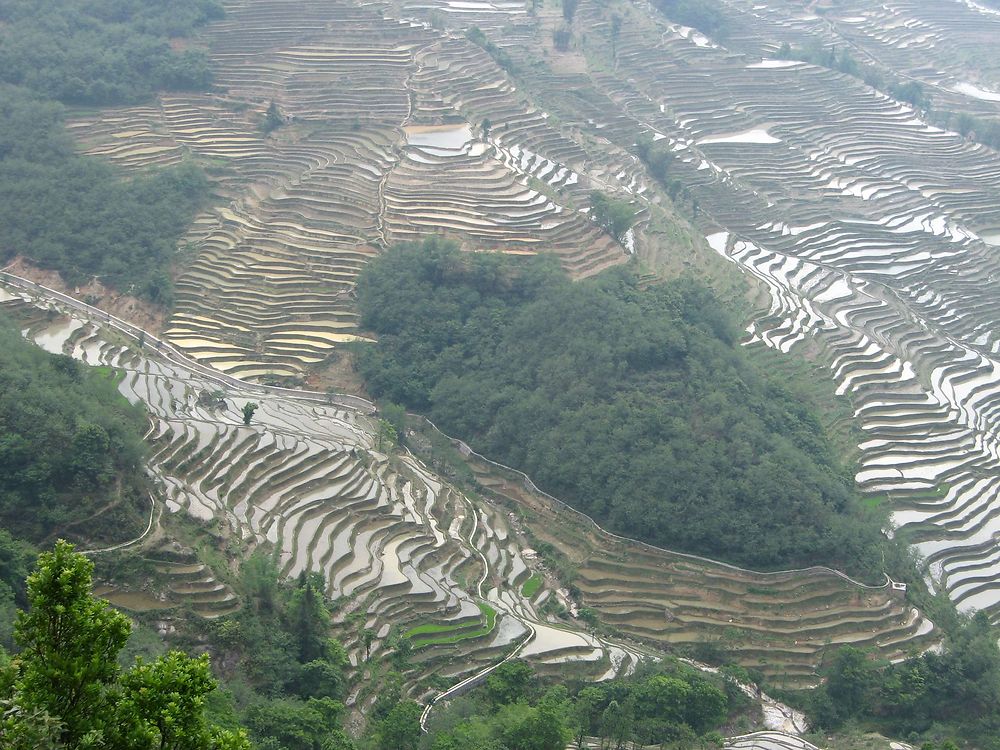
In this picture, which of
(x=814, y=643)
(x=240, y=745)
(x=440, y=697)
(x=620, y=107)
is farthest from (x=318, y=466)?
(x=620, y=107)

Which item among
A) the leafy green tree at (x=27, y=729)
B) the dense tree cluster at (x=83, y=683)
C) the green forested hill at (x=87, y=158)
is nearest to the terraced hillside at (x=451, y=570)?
the green forested hill at (x=87, y=158)

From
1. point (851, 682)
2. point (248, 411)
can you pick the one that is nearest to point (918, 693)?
point (851, 682)

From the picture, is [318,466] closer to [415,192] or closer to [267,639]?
[267,639]

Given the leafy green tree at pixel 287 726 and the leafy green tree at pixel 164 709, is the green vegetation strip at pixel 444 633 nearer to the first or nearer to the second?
the leafy green tree at pixel 287 726

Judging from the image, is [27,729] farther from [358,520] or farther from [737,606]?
[737,606]

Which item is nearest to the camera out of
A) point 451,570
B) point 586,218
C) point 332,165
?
Result: point 451,570

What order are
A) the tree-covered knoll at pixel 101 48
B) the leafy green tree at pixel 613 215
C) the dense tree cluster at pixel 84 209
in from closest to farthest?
1. the dense tree cluster at pixel 84 209
2. the leafy green tree at pixel 613 215
3. the tree-covered knoll at pixel 101 48

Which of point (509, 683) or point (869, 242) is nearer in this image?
point (509, 683)
